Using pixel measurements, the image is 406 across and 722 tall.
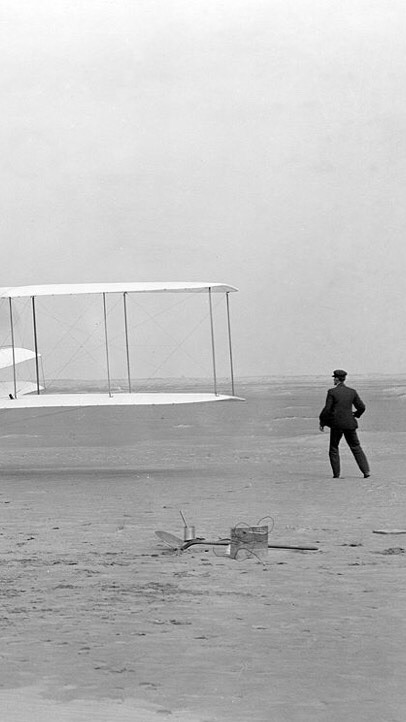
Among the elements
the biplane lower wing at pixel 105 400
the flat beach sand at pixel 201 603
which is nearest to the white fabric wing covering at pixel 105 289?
the biplane lower wing at pixel 105 400

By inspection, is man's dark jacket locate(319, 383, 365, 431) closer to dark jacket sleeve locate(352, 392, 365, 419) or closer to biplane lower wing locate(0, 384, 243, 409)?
dark jacket sleeve locate(352, 392, 365, 419)

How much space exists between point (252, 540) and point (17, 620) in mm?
3328

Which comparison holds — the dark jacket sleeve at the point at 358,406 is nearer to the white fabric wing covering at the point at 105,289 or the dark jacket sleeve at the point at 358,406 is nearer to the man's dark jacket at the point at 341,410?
the man's dark jacket at the point at 341,410

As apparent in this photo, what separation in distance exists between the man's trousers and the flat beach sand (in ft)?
0.94

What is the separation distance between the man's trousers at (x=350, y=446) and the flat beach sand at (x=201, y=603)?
0.94 ft

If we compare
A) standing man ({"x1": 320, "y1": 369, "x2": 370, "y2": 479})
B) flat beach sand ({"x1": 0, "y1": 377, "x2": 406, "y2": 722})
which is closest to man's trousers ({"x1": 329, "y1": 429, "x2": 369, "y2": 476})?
standing man ({"x1": 320, "y1": 369, "x2": 370, "y2": 479})

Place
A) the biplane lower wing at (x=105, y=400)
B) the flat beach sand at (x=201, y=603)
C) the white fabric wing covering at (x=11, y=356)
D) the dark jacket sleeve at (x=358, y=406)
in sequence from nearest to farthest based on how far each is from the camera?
the flat beach sand at (x=201, y=603)
the dark jacket sleeve at (x=358, y=406)
the biplane lower wing at (x=105, y=400)
the white fabric wing covering at (x=11, y=356)

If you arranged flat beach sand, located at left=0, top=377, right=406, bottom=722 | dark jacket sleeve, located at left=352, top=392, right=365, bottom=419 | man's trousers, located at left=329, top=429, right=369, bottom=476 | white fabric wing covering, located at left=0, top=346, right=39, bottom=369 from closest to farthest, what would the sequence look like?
flat beach sand, located at left=0, top=377, right=406, bottom=722 < dark jacket sleeve, located at left=352, top=392, right=365, bottom=419 < man's trousers, located at left=329, top=429, right=369, bottom=476 < white fabric wing covering, located at left=0, top=346, right=39, bottom=369

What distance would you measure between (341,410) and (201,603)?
10251 mm

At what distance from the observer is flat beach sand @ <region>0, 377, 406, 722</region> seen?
20.8ft

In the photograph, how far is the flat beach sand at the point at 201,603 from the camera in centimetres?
634

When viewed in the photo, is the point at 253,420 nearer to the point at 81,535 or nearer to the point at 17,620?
the point at 81,535

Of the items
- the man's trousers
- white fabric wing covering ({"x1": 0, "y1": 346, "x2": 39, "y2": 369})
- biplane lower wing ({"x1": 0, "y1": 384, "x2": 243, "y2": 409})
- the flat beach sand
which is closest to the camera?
the flat beach sand

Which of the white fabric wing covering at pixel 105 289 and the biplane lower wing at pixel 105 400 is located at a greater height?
the white fabric wing covering at pixel 105 289
